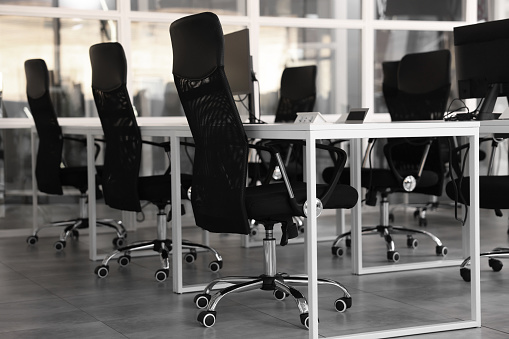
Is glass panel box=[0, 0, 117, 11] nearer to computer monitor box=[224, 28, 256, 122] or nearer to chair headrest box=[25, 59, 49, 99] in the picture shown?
chair headrest box=[25, 59, 49, 99]

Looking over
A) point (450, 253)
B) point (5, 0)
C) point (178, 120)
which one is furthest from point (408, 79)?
point (5, 0)

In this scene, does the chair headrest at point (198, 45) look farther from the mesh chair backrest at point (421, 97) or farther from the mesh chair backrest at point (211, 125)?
the mesh chair backrest at point (421, 97)

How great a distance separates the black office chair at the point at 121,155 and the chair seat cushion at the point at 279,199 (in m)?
1.15

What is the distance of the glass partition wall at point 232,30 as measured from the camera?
21.2 feet

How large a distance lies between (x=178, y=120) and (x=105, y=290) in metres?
2.83

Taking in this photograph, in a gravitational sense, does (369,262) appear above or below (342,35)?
below

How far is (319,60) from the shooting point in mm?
7574

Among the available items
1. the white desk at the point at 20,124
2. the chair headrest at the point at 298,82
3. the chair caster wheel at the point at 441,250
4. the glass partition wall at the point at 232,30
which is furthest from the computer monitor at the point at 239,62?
the white desk at the point at 20,124

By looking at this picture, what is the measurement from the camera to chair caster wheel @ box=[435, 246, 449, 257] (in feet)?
16.8

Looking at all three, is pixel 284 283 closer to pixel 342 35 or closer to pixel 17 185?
pixel 17 185

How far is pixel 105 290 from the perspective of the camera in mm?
4188

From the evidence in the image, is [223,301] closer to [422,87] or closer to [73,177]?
[73,177]

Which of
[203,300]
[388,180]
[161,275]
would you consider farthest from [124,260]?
[388,180]

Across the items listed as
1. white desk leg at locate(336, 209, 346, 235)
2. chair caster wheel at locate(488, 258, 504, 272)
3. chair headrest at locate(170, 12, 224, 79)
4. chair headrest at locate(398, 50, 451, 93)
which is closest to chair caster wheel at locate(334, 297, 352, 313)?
chair headrest at locate(170, 12, 224, 79)
